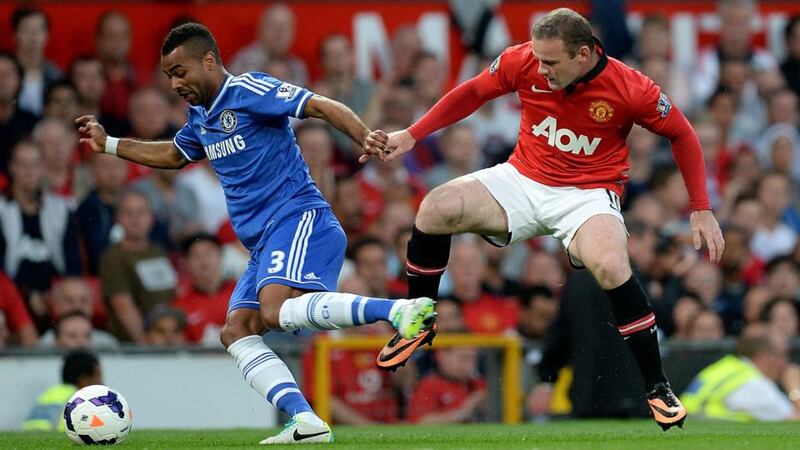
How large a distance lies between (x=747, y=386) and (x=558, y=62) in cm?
473

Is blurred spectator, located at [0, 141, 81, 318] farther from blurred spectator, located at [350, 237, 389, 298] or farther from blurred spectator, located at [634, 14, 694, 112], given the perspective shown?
blurred spectator, located at [634, 14, 694, 112]

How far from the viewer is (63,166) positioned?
13570 millimetres

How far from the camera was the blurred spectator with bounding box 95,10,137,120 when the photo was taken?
47.2 ft

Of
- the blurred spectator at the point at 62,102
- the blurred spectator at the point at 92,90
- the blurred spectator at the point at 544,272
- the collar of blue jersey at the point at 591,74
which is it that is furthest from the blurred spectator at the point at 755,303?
the blurred spectator at the point at 62,102

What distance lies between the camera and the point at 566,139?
927 cm

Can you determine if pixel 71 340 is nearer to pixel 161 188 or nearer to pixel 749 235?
pixel 161 188

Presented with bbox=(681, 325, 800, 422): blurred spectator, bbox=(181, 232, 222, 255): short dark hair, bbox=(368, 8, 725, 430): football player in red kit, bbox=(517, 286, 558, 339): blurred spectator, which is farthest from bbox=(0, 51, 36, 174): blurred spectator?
bbox=(681, 325, 800, 422): blurred spectator

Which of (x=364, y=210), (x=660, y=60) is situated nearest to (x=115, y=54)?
(x=364, y=210)

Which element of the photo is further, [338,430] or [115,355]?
[115,355]

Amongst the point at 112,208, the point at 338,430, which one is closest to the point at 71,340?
the point at 112,208

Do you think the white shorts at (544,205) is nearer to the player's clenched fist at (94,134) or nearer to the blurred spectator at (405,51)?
the player's clenched fist at (94,134)

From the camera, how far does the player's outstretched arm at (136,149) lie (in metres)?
9.62

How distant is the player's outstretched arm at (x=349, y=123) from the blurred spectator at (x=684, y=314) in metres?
5.58

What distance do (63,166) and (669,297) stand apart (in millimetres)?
5314
